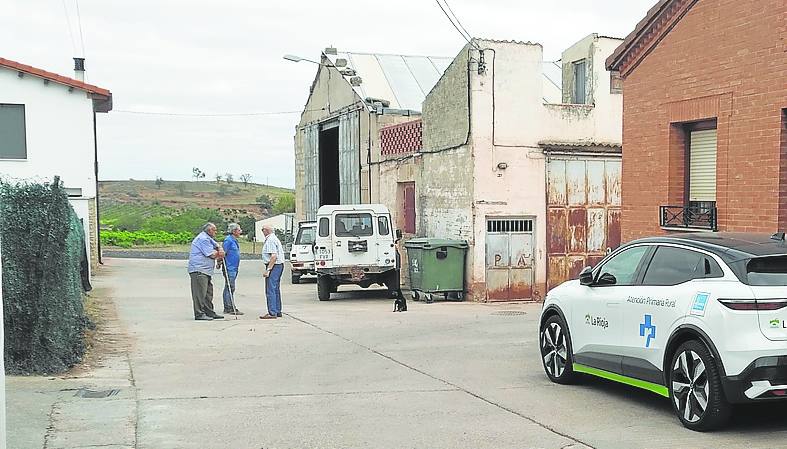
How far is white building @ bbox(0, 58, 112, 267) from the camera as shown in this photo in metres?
25.0

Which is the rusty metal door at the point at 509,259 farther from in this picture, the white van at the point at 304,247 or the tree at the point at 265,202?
the tree at the point at 265,202

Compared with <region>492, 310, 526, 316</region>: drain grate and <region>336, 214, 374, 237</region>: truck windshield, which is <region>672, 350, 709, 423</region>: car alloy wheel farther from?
<region>336, 214, 374, 237</region>: truck windshield

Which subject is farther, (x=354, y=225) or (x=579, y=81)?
(x=579, y=81)

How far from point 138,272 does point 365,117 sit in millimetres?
10105

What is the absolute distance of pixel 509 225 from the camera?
20375 mm

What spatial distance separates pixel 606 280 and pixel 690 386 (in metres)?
1.62

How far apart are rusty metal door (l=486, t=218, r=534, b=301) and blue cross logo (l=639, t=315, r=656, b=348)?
12.6 m

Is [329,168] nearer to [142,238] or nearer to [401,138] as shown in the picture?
[401,138]

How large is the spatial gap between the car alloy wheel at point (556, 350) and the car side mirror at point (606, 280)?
0.85 metres

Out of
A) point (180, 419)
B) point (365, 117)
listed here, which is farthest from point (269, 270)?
point (365, 117)

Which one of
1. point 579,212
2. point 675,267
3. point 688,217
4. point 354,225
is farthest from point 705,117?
point 354,225

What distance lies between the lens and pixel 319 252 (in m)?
19.6

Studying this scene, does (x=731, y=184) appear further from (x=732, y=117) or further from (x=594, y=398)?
(x=594, y=398)

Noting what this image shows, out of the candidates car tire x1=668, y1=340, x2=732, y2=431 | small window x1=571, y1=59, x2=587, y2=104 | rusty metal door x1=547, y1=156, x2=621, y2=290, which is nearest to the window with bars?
rusty metal door x1=547, y1=156, x2=621, y2=290
